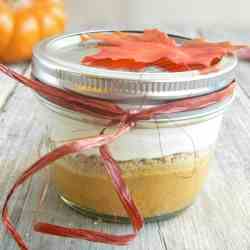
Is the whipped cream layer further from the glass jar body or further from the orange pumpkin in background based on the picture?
the orange pumpkin in background

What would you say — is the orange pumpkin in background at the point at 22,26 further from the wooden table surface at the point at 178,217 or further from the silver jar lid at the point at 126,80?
the silver jar lid at the point at 126,80

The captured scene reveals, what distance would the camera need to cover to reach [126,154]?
42 cm

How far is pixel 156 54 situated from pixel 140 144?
8 cm

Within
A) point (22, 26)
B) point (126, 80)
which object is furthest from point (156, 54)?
point (22, 26)

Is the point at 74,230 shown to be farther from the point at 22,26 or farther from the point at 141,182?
the point at 22,26

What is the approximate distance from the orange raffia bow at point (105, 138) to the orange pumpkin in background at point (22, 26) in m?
0.50

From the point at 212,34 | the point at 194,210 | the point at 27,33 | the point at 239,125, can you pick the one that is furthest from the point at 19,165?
the point at 212,34

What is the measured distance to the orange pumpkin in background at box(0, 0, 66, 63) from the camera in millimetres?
901

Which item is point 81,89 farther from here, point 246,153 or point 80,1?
point 80,1

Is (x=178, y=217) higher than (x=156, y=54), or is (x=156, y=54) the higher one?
(x=156, y=54)

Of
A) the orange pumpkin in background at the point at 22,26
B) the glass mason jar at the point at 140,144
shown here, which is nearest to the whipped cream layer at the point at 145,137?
the glass mason jar at the point at 140,144

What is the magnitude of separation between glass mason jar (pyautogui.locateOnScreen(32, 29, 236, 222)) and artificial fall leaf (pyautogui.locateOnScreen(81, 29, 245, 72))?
0.05ft

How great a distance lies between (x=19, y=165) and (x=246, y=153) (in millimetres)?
255

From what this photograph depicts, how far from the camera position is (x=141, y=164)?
0.43 m
